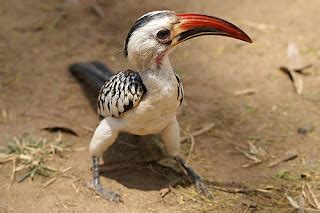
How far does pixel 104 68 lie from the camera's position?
13.1 feet

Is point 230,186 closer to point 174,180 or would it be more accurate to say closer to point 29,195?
point 174,180

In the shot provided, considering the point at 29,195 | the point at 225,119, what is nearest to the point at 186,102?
A: the point at 225,119

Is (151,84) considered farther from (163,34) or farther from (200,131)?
(200,131)

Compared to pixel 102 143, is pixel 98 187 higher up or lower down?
lower down

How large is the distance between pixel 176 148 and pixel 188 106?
74 centimetres

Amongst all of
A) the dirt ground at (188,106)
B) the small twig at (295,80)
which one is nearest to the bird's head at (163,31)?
the dirt ground at (188,106)

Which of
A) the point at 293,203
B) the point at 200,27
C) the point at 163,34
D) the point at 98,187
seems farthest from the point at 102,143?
the point at 293,203

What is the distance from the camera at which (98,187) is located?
319cm

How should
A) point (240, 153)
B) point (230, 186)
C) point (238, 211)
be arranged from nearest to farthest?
point (238, 211)
point (230, 186)
point (240, 153)

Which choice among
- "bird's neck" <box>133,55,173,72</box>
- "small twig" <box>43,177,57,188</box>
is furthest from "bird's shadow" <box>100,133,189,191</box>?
"bird's neck" <box>133,55,173,72</box>

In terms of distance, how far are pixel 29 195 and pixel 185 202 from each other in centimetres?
97

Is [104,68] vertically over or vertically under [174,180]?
over

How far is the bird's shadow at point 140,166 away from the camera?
3.29 m

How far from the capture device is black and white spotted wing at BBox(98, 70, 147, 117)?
286 cm
